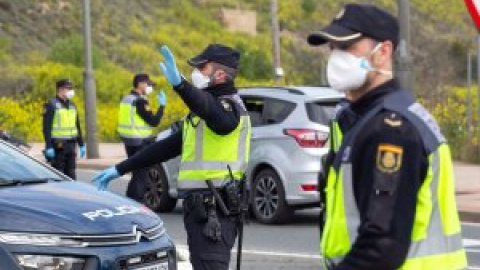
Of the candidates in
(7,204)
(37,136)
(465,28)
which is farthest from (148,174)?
(465,28)

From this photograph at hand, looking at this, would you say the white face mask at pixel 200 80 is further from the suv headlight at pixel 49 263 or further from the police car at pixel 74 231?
the suv headlight at pixel 49 263

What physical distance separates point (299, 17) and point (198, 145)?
206 feet

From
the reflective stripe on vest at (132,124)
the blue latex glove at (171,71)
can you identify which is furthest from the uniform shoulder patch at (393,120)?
the reflective stripe on vest at (132,124)

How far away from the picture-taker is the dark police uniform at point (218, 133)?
6.61 meters

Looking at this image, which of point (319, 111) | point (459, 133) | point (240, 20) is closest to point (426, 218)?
point (319, 111)

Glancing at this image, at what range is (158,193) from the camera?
15602mm

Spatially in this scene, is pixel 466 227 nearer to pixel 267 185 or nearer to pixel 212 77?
pixel 267 185

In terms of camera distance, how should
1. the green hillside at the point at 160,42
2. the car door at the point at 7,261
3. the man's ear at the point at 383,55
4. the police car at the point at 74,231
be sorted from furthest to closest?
the green hillside at the point at 160,42, the police car at the point at 74,231, the car door at the point at 7,261, the man's ear at the point at 383,55

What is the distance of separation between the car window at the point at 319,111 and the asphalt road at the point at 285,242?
125 cm

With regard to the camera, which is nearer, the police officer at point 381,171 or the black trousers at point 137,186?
the police officer at point 381,171

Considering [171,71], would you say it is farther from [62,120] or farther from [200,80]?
[62,120]

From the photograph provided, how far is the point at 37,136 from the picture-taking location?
3369cm

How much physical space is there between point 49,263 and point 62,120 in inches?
376

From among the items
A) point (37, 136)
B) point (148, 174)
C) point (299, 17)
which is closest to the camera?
point (148, 174)
